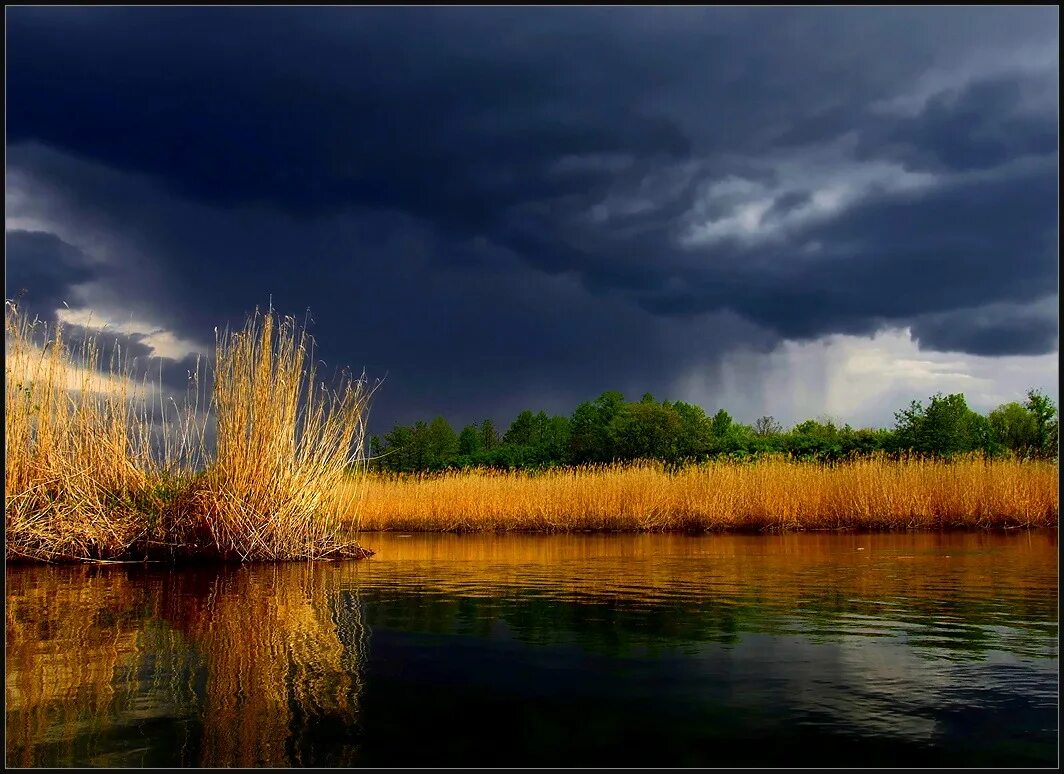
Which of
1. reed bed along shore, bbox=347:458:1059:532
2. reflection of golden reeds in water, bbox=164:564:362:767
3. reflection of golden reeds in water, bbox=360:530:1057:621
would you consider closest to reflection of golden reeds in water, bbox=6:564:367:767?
reflection of golden reeds in water, bbox=164:564:362:767

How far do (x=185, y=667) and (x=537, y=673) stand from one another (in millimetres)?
1436

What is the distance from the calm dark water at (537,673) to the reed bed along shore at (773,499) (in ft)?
29.4

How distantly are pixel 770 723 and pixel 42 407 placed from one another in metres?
8.25

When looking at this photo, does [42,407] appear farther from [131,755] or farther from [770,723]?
[770,723]

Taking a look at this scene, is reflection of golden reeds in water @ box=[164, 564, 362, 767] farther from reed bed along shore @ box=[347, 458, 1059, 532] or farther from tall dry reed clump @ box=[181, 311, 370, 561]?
reed bed along shore @ box=[347, 458, 1059, 532]

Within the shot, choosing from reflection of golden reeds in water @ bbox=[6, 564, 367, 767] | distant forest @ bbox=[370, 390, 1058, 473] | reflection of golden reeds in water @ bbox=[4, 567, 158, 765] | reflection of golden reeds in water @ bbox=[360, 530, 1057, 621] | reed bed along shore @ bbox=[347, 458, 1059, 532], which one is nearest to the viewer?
reflection of golden reeds in water @ bbox=[6, 564, 367, 767]

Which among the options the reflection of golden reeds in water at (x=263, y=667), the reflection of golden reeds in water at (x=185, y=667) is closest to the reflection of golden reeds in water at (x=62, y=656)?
the reflection of golden reeds in water at (x=185, y=667)

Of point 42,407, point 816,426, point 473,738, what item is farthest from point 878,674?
point 816,426

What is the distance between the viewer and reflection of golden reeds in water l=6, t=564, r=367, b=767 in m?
2.33

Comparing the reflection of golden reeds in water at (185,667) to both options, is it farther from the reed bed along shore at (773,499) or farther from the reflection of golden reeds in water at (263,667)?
the reed bed along shore at (773,499)

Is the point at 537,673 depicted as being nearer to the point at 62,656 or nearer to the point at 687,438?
the point at 62,656

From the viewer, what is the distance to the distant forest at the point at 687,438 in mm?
22250

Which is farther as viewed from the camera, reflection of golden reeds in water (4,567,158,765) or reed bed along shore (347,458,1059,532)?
reed bed along shore (347,458,1059,532)

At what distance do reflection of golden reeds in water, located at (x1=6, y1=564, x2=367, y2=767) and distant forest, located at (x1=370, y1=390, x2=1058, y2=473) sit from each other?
4.27 m
